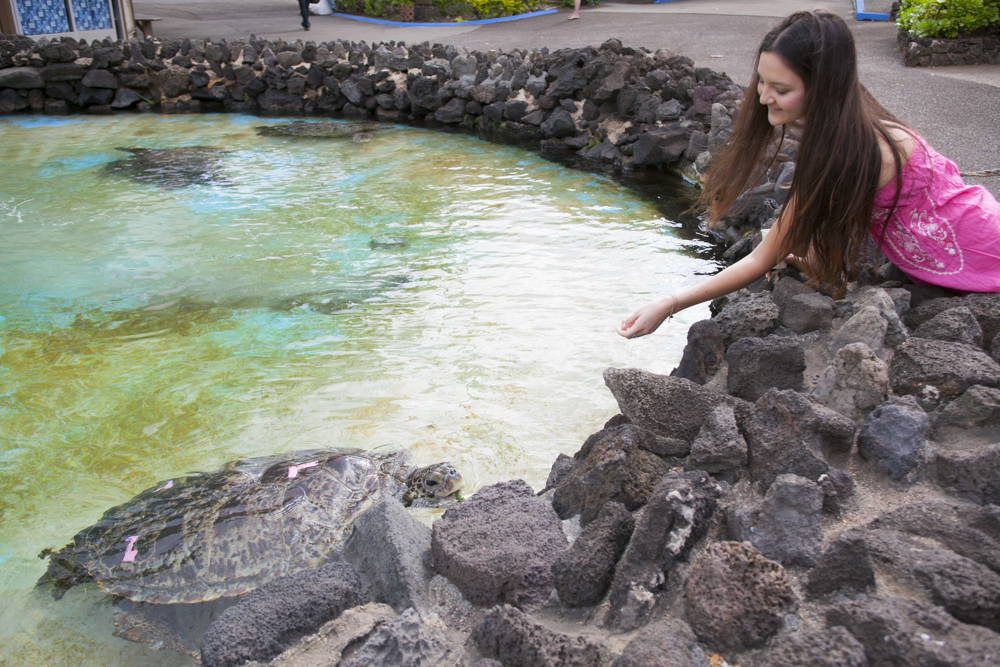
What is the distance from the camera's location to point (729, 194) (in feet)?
11.6

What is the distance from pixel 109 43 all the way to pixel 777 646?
50.0 ft

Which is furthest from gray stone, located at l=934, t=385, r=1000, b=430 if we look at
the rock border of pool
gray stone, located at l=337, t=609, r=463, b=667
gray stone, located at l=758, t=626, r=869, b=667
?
gray stone, located at l=337, t=609, r=463, b=667

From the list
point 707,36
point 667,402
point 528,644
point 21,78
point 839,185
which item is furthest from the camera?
point 707,36

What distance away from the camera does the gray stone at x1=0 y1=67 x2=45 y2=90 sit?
12469mm

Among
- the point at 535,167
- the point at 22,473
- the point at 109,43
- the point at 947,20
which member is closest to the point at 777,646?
the point at 22,473

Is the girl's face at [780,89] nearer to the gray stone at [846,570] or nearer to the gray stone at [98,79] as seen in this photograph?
the gray stone at [846,570]

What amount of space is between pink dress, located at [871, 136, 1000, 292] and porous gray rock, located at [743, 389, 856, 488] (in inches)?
48.3

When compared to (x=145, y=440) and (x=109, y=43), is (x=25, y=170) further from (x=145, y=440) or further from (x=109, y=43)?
(x=145, y=440)

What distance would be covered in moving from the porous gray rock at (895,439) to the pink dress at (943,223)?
1097 millimetres

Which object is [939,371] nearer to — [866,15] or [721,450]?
[721,450]

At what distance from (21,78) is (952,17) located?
47.1 ft

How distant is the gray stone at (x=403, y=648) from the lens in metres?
1.95

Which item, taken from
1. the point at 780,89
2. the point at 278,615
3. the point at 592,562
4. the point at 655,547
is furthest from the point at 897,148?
the point at 278,615

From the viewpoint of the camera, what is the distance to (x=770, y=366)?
10.1ft
